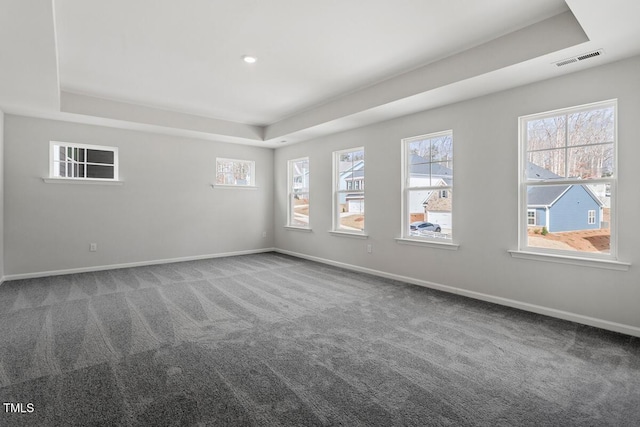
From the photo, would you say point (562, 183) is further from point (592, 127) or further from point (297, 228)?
point (297, 228)

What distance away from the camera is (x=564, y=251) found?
3.19m

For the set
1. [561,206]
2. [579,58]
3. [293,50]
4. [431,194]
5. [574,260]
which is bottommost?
[574,260]

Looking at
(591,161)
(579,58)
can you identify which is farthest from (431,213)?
(579,58)

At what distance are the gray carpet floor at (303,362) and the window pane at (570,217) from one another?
2.59ft

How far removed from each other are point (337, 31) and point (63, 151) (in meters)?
4.76

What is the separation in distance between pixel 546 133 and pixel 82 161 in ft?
21.1

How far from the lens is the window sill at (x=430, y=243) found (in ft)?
13.2

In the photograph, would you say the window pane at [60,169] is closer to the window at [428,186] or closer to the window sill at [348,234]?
the window sill at [348,234]

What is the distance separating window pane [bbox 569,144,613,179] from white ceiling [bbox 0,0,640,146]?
0.77 meters

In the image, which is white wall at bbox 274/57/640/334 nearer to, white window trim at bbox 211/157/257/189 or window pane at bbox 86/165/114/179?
white window trim at bbox 211/157/257/189

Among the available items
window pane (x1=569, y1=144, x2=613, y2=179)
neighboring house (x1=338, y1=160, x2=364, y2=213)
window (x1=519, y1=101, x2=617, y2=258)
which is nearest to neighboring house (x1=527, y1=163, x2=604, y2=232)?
window (x1=519, y1=101, x2=617, y2=258)

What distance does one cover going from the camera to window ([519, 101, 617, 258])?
295 centimetres

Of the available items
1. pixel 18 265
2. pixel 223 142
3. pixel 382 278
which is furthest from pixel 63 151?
pixel 382 278

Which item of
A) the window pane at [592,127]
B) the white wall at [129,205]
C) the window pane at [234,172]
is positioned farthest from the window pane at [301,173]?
the window pane at [592,127]
